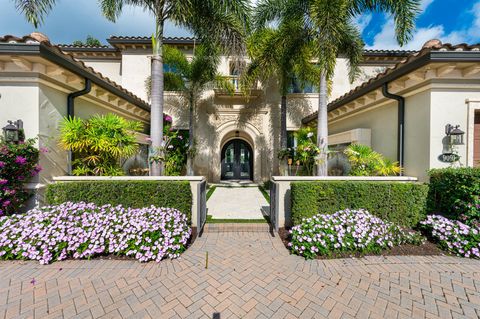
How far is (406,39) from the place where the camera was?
6.09 meters

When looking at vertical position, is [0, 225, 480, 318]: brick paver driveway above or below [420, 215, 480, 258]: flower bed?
below

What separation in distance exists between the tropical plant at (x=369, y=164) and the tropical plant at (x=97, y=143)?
6.70 meters

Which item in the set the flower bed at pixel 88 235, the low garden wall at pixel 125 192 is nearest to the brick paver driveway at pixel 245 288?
the flower bed at pixel 88 235

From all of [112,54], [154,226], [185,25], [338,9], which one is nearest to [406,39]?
[338,9]

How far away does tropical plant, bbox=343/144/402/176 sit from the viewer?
5.55 m

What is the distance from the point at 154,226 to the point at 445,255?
5.60 meters

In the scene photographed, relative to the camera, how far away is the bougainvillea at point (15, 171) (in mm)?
4109

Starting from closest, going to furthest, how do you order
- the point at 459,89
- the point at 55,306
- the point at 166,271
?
the point at 55,306
the point at 166,271
the point at 459,89

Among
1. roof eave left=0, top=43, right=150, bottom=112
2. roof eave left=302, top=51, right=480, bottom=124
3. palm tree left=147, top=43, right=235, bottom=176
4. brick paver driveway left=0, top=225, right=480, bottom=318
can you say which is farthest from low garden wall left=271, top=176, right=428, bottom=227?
palm tree left=147, top=43, right=235, bottom=176

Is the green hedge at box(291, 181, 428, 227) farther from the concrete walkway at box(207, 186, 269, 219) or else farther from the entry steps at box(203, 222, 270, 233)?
the concrete walkway at box(207, 186, 269, 219)

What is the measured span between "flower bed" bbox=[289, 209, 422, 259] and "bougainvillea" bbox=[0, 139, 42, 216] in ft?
20.0

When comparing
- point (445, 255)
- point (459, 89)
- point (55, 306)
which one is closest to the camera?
point (55, 306)

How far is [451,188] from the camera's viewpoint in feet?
13.7

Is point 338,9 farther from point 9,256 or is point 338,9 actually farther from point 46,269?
point 9,256
